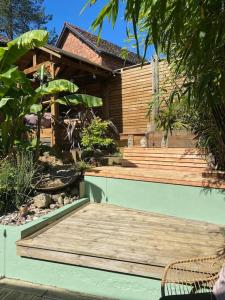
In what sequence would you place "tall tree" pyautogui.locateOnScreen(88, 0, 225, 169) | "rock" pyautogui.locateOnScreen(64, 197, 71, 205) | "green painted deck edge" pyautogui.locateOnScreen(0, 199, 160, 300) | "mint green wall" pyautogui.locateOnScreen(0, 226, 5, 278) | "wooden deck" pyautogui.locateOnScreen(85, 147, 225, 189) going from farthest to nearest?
1. "rock" pyautogui.locateOnScreen(64, 197, 71, 205)
2. "wooden deck" pyautogui.locateOnScreen(85, 147, 225, 189)
3. "mint green wall" pyautogui.locateOnScreen(0, 226, 5, 278)
4. "green painted deck edge" pyautogui.locateOnScreen(0, 199, 160, 300)
5. "tall tree" pyautogui.locateOnScreen(88, 0, 225, 169)

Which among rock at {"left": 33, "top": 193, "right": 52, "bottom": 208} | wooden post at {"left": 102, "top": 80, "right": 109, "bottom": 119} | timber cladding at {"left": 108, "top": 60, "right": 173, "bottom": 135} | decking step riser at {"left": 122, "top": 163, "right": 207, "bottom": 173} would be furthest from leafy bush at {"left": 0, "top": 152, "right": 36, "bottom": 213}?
wooden post at {"left": 102, "top": 80, "right": 109, "bottom": 119}

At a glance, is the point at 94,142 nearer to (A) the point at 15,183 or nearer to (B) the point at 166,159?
(B) the point at 166,159

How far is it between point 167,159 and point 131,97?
5.08m

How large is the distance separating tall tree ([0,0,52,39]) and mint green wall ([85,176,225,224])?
82.7 feet

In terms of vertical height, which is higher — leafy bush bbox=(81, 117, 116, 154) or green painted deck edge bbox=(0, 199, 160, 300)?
leafy bush bbox=(81, 117, 116, 154)

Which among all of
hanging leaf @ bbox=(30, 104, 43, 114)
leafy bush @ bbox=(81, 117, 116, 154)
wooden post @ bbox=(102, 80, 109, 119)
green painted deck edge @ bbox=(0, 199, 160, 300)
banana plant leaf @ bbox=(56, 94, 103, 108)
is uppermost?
wooden post @ bbox=(102, 80, 109, 119)

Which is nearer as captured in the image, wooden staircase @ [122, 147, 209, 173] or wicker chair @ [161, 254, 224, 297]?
wicker chair @ [161, 254, 224, 297]

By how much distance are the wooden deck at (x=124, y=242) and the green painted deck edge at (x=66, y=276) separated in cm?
8

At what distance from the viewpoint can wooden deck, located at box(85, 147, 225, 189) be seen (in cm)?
459

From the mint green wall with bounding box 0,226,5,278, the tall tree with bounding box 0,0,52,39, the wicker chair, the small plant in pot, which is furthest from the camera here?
the tall tree with bounding box 0,0,52,39

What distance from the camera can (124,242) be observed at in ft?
12.5

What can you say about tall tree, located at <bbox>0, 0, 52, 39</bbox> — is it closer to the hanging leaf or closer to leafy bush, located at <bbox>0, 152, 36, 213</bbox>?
the hanging leaf

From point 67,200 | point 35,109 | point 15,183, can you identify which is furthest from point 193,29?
point 35,109

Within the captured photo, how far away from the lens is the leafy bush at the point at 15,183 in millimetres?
4910
